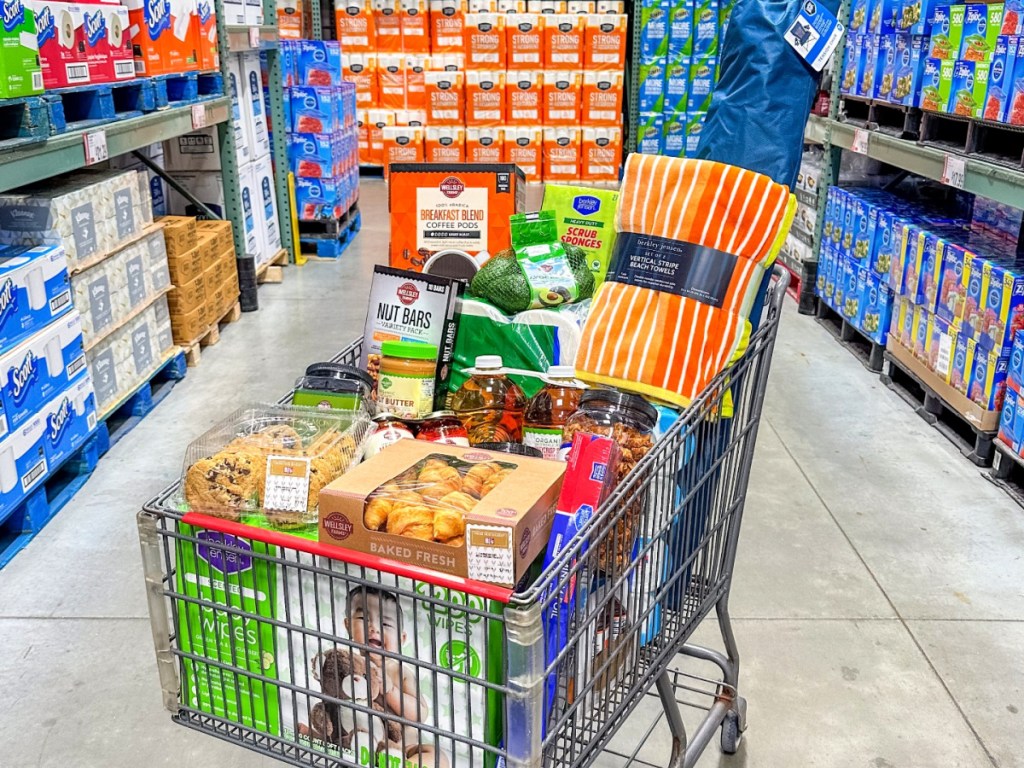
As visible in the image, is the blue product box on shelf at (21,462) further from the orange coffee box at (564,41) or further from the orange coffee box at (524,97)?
the orange coffee box at (564,41)

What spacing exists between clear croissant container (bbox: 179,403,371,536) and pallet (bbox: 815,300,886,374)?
3.70 meters

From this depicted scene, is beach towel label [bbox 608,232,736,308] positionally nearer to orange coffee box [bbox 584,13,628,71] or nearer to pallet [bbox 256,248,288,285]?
pallet [bbox 256,248,288,285]

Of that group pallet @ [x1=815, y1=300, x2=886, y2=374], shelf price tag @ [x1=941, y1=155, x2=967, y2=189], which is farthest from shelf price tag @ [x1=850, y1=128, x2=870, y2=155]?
shelf price tag @ [x1=941, y1=155, x2=967, y2=189]

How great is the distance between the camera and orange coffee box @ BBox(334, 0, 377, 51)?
30.2ft

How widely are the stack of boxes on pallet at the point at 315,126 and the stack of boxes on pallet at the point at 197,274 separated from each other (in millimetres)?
1497

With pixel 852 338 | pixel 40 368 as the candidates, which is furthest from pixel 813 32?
pixel 852 338

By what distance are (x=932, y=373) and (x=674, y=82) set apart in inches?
229

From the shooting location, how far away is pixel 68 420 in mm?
3166

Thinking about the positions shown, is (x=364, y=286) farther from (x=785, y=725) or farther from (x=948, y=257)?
(x=785, y=725)

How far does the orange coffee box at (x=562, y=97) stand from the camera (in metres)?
8.91

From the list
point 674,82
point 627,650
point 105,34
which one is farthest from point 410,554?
point 674,82

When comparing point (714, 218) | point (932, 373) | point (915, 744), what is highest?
point (714, 218)

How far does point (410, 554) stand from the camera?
1.09 metres

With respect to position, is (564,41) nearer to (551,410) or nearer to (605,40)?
(605,40)
